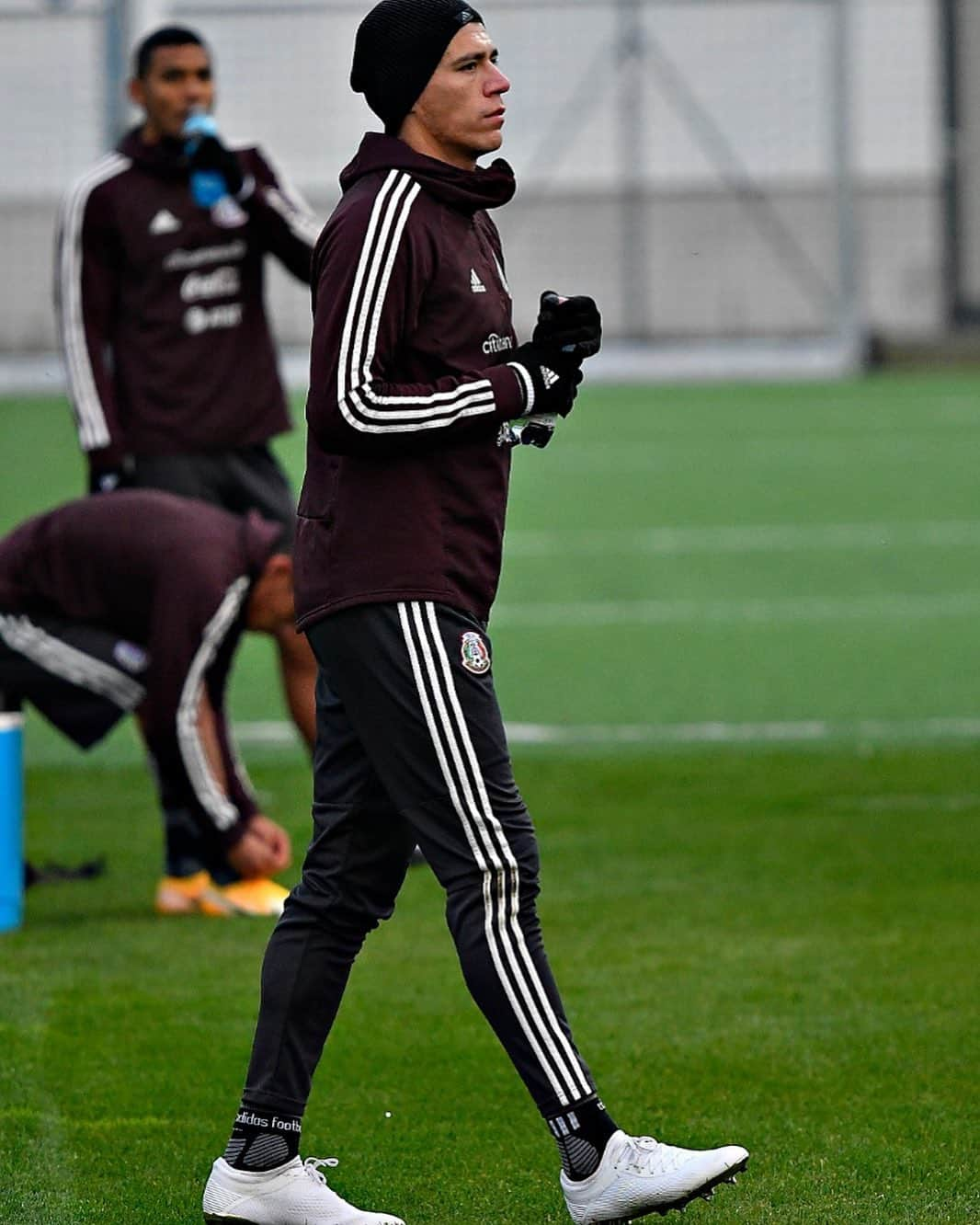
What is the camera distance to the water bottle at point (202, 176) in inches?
327

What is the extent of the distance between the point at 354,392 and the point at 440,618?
413 mm

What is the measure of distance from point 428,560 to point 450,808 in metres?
0.42

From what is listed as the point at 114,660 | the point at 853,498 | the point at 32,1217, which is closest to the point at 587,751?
the point at 114,660

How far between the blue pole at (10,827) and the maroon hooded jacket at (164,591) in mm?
382

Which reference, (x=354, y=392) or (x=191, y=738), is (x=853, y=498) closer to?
(x=191, y=738)

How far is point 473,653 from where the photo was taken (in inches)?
171

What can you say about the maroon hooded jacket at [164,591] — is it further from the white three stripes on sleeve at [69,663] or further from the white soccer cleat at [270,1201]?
the white soccer cleat at [270,1201]

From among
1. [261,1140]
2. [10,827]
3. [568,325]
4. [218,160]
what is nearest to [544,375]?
[568,325]

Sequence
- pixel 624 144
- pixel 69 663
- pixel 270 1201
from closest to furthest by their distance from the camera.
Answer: pixel 270 1201 < pixel 69 663 < pixel 624 144

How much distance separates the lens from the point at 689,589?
13.6m

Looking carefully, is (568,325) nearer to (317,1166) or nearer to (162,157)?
(317,1166)

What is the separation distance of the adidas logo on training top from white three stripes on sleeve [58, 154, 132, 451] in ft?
0.74

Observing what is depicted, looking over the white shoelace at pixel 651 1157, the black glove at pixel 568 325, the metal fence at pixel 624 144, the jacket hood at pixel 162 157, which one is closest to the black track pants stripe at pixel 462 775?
the white shoelace at pixel 651 1157

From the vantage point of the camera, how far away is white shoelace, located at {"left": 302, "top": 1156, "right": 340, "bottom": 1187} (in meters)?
4.53
